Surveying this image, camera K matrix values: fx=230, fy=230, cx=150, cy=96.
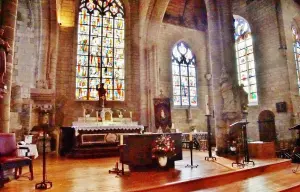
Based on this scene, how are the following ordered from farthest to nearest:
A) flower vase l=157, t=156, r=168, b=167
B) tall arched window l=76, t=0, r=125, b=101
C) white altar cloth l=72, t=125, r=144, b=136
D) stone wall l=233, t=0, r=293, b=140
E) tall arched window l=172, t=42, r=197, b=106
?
tall arched window l=172, t=42, r=197, b=106, tall arched window l=76, t=0, r=125, b=101, stone wall l=233, t=0, r=293, b=140, white altar cloth l=72, t=125, r=144, b=136, flower vase l=157, t=156, r=168, b=167

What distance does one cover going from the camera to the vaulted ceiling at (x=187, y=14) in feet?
47.2

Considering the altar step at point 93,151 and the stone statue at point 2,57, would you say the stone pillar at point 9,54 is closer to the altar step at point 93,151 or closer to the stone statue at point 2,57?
the stone statue at point 2,57

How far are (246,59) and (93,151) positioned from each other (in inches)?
408

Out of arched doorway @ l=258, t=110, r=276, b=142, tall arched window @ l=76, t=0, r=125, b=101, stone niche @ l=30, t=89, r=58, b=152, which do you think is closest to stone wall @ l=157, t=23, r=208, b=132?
tall arched window @ l=76, t=0, r=125, b=101

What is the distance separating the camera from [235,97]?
25.3ft

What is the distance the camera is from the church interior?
524cm

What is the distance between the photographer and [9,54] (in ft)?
16.4

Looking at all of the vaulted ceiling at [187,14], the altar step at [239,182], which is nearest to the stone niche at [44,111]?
the altar step at [239,182]

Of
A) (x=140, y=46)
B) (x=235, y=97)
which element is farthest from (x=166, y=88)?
(x=235, y=97)

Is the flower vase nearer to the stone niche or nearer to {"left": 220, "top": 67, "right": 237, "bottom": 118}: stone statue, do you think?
{"left": 220, "top": 67, "right": 237, "bottom": 118}: stone statue

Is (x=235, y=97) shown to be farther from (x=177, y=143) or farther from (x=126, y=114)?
(x=126, y=114)

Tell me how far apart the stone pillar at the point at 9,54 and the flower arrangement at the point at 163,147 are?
10.4ft

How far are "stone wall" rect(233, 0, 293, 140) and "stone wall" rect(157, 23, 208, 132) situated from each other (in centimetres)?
294

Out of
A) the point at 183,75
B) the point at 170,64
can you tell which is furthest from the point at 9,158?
the point at 183,75
